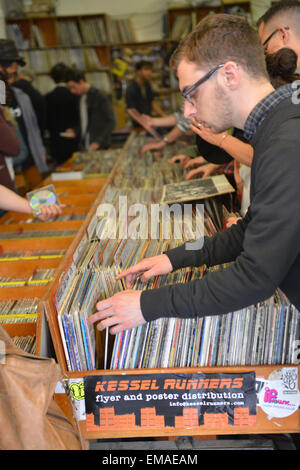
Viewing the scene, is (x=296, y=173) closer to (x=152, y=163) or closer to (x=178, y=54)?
(x=178, y=54)

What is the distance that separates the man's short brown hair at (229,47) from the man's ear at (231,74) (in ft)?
0.05

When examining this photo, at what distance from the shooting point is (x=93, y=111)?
430 cm

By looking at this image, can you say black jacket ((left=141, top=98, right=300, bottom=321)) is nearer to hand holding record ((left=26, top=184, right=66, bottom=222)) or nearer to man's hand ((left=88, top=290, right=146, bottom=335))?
man's hand ((left=88, top=290, right=146, bottom=335))

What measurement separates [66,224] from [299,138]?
1.35 metres

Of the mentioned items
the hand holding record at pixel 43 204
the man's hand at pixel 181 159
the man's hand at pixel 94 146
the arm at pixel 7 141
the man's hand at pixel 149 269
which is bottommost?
the man's hand at pixel 94 146

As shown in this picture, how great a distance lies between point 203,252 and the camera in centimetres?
116

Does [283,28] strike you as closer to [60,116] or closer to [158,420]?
[158,420]

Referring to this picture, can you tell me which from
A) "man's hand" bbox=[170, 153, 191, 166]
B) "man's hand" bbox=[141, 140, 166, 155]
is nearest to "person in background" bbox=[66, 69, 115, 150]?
"man's hand" bbox=[141, 140, 166, 155]

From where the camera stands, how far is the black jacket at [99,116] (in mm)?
4258

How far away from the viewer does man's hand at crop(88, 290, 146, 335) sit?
3.11 feet

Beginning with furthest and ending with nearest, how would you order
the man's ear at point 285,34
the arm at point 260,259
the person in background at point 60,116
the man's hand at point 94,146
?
the person in background at point 60,116 → the man's hand at point 94,146 → the man's ear at point 285,34 → the arm at point 260,259

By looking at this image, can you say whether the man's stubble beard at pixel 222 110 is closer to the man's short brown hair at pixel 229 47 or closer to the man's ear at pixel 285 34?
the man's short brown hair at pixel 229 47

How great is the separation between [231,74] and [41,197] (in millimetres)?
1070

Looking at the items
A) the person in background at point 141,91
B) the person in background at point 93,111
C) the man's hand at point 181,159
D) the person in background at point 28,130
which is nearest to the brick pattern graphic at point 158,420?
the man's hand at point 181,159
